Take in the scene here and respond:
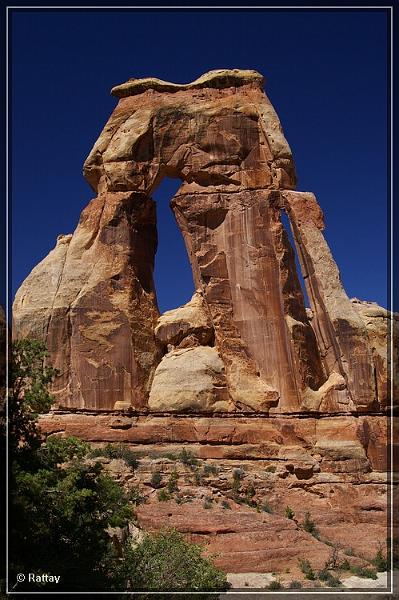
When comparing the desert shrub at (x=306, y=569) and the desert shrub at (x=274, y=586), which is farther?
the desert shrub at (x=306, y=569)

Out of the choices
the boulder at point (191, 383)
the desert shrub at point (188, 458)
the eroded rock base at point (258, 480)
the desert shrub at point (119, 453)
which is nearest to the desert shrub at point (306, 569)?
the eroded rock base at point (258, 480)

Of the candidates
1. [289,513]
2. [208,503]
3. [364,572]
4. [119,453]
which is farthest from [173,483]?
[364,572]

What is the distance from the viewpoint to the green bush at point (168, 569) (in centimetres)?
2248

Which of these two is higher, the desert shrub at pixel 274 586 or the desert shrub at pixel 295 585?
the desert shrub at pixel 274 586

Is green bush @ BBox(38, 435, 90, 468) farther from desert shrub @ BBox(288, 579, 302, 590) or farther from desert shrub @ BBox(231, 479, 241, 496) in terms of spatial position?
desert shrub @ BBox(231, 479, 241, 496)

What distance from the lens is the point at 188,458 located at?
3612 centimetres

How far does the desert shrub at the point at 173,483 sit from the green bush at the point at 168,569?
7126 mm

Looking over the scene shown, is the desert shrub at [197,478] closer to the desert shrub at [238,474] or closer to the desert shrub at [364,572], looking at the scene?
the desert shrub at [238,474]

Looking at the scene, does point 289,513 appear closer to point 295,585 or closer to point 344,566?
point 344,566

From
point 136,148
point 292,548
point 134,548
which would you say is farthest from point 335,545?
point 136,148

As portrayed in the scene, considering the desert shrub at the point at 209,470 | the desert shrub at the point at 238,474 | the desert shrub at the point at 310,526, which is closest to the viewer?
the desert shrub at the point at 310,526

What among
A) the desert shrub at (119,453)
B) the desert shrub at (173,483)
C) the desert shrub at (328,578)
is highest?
the desert shrub at (119,453)

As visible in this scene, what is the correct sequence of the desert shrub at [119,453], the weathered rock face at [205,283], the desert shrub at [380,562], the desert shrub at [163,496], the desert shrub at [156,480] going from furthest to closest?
the weathered rock face at [205,283] → the desert shrub at [119,453] → the desert shrub at [156,480] → the desert shrub at [163,496] → the desert shrub at [380,562]

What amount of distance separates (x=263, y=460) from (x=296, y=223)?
11.9 m
